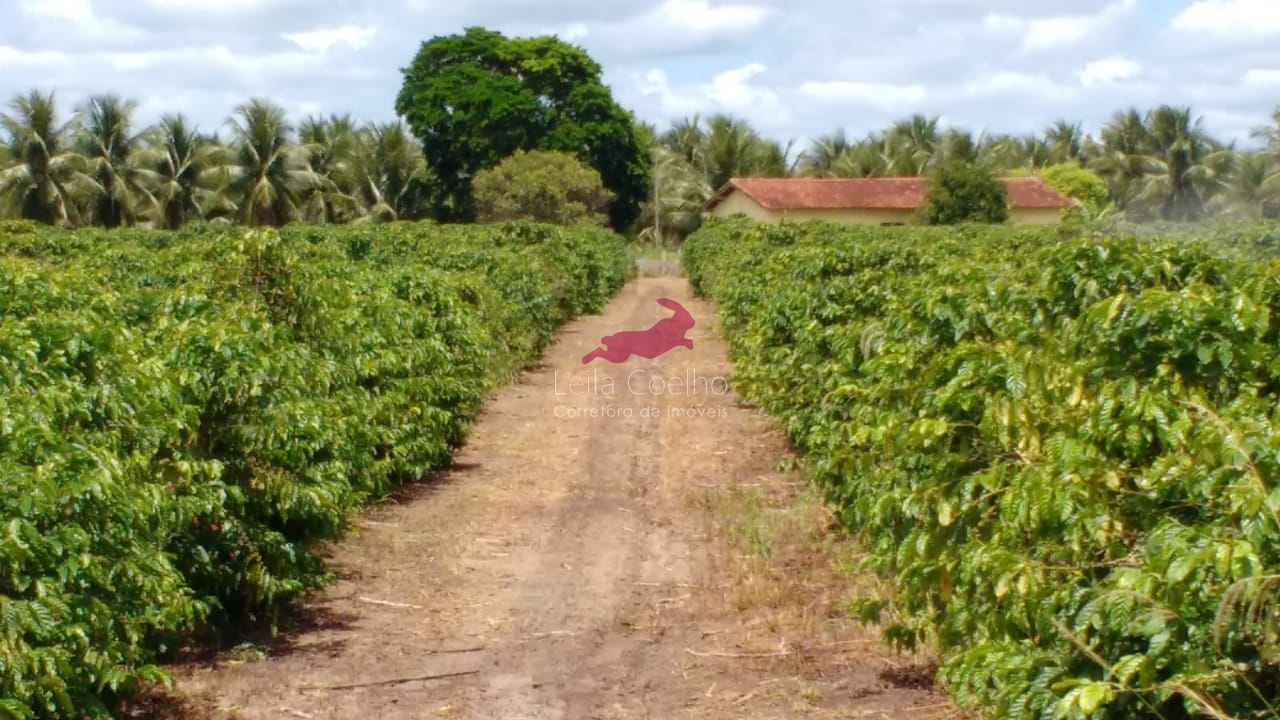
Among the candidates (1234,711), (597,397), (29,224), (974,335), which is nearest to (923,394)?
(974,335)

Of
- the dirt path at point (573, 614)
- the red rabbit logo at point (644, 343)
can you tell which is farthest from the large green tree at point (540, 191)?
the dirt path at point (573, 614)

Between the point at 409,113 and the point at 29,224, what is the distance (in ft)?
84.1

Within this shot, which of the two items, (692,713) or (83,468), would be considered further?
(692,713)

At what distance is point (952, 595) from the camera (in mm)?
5137

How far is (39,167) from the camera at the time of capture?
48.1 meters

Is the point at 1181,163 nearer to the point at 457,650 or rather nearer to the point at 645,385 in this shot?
the point at 645,385

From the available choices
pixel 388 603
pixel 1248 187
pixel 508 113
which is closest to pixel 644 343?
pixel 388 603

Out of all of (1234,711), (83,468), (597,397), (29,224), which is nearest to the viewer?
(1234,711)

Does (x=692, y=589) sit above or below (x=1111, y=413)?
below

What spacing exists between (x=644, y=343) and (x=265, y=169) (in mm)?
33056

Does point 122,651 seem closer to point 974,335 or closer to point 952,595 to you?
point 952,595

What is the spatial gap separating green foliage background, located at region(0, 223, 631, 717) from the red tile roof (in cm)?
4288

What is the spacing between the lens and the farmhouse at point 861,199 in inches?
2089

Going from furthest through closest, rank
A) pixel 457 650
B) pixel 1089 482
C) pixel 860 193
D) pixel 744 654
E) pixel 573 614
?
pixel 860 193 < pixel 573 614 < pixel 457 650 < pixel 744 654 < pixel 1089 482
